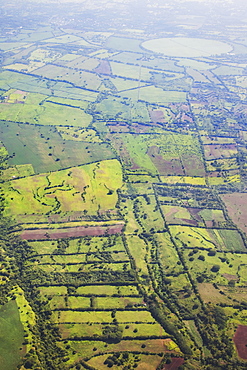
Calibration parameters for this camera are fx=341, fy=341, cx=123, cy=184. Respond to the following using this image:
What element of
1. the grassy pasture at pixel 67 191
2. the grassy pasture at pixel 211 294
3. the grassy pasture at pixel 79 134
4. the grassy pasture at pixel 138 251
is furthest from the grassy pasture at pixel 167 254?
the grassy pasture at pixel 79 134

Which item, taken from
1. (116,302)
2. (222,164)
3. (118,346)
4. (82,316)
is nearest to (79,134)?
(222,164)

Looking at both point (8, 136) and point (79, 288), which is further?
point (8, 136)

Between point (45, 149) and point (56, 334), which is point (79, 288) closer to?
point (56, 334)

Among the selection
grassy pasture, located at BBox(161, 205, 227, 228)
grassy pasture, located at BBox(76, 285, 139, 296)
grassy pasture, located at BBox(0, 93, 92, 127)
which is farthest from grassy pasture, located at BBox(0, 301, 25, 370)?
grassy pasture, located at BBox(0, 93, 92, 127)

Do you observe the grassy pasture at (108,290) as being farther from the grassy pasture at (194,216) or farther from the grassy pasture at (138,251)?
the grassy pasture at (194,216)

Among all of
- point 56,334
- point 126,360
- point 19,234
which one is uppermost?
point 19,234

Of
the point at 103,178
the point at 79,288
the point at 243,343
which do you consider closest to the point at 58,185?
the point at 103,178

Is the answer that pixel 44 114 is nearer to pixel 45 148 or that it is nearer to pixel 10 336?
pixel 45 148
